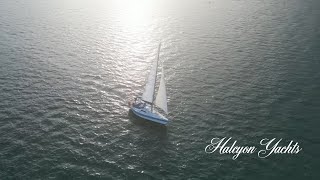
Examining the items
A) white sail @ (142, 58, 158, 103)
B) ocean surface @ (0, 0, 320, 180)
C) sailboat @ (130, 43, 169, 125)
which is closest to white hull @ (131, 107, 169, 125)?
sailboat @ (130, 43, 169, 125)

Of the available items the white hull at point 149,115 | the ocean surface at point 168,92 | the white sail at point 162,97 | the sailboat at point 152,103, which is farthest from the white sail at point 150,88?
the ocean surface at point 168,92

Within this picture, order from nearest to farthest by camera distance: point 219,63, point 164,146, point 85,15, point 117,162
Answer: point 117,162 < point 164,146 < point 219,63 < point 85,15

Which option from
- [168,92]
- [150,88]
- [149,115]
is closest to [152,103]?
[150,88]

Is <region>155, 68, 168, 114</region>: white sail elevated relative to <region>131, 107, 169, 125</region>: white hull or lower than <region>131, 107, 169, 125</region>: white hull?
elevated

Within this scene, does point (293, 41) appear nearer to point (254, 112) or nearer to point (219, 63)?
point (219, 63)

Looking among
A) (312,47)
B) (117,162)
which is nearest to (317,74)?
(312,47)

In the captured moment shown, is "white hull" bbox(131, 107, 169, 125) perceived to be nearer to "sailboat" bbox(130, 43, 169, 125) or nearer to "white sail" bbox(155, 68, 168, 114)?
"sailboat" bbox(130, 43, 169, 125)
